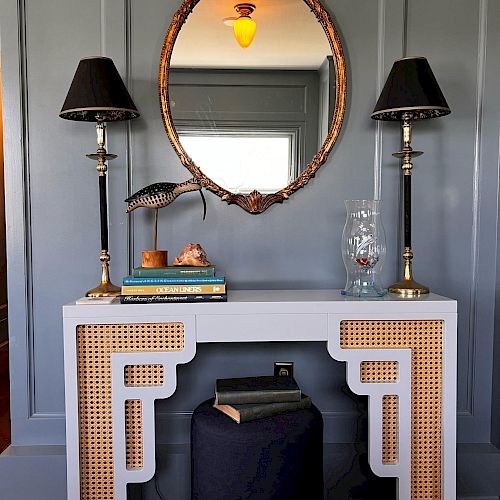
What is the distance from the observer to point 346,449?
2188 millimetres

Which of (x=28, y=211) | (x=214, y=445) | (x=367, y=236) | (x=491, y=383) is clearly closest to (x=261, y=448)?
(x=214, y=445)

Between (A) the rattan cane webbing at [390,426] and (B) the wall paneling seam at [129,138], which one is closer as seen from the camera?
(A) the rattan cane webbing at [390,426]

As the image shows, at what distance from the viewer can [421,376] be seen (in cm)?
186

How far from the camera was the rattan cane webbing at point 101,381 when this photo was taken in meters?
1.79

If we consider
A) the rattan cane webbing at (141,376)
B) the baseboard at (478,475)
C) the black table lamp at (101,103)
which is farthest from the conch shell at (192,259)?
the baseboard at (478,475)

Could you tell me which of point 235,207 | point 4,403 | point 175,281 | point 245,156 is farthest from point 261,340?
point 4,403

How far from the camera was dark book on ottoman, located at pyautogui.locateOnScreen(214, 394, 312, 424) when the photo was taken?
172 cm

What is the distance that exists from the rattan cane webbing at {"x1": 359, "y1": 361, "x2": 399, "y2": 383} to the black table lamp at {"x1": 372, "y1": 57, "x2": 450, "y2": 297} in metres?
0.26

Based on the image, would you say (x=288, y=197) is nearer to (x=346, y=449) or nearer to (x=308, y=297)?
(x=308, y=297)

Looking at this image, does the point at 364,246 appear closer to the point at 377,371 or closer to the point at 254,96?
the point at 377,371

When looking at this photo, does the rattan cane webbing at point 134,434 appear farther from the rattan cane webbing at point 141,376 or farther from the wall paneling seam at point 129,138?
the wall paneling seam at point 129,138

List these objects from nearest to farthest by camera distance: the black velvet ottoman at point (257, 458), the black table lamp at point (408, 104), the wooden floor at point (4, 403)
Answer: the black velvet ottoman at point (257, 458) < the black table lamp at point (408, 104) < the wooden floor at point (4, 403)

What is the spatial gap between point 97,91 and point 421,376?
4.68 ft

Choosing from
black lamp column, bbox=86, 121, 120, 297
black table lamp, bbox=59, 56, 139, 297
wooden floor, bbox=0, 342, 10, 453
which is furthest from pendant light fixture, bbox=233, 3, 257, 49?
wooden floor, bbox=0, 342, 10, 453
